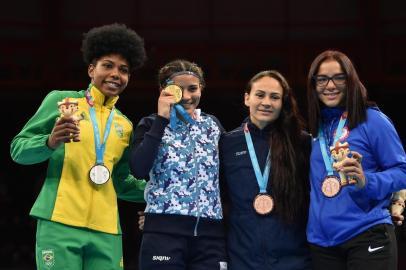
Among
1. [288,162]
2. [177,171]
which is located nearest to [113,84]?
[177,171]

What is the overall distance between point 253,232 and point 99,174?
78 centimetres

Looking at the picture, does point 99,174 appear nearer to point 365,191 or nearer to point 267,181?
point 267,181

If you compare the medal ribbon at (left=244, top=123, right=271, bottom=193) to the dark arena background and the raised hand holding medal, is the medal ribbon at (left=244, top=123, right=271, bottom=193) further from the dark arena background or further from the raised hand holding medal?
the dark arena background

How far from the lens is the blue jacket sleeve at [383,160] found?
2918 mm

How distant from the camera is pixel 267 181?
3225mm

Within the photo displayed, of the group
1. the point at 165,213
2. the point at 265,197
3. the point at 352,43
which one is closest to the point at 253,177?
the point at 265,197

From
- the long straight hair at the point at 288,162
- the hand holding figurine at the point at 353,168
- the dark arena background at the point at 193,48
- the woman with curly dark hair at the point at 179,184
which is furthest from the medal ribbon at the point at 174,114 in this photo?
the dark arena background at the point at 193,48

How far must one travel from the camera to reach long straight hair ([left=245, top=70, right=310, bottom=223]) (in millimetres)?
3197

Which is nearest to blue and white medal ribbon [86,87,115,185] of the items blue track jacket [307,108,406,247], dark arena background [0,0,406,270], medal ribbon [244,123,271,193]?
medal ribbon [244,123,271,193]

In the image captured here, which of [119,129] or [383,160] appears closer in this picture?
[383,160]

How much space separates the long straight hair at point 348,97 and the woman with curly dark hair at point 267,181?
0.51ft

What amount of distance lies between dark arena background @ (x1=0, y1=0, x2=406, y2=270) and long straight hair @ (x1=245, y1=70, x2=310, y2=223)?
6986mm

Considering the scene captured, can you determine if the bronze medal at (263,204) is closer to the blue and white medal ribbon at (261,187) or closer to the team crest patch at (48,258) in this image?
the blue and white medal ribbon at (261,187)

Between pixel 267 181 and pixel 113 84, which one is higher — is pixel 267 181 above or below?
below
